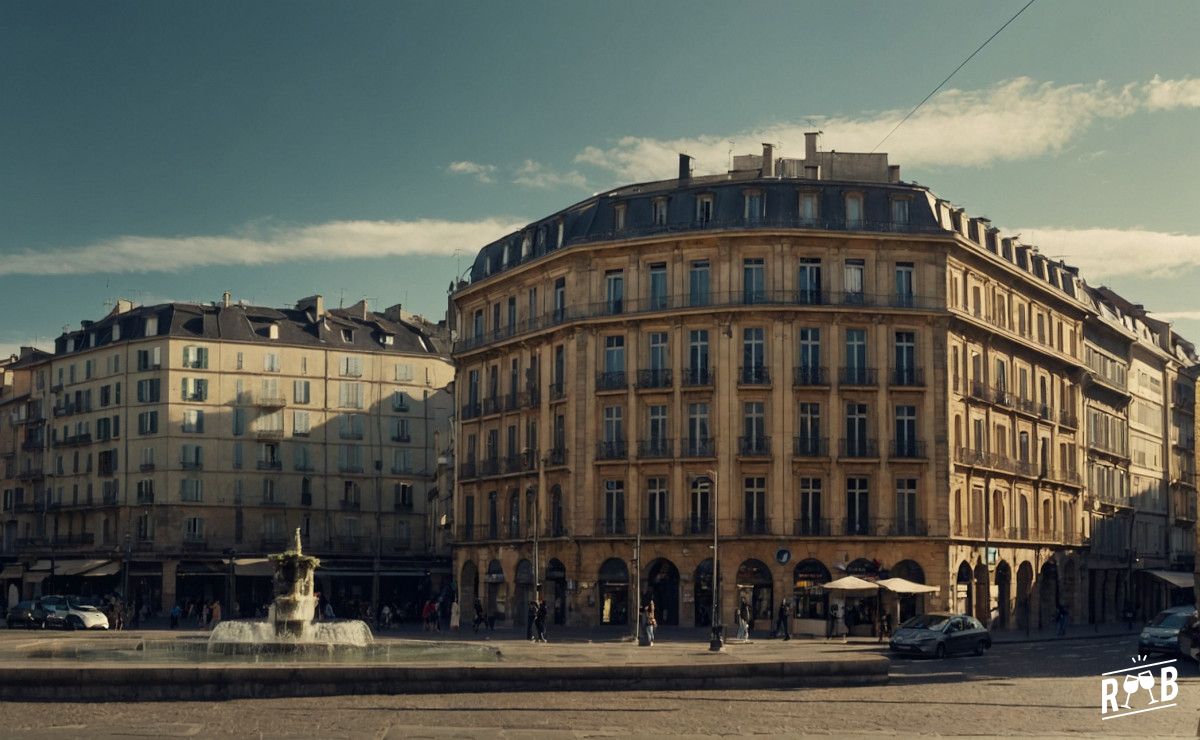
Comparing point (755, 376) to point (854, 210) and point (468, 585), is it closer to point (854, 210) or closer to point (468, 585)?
point (854, 210)

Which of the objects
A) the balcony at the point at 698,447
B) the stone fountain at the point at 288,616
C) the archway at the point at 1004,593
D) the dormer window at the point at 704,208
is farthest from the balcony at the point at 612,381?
the stone fountain at the point at 288,616

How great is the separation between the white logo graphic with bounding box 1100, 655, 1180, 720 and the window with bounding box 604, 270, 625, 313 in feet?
106

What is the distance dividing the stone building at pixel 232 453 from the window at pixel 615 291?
31.3m

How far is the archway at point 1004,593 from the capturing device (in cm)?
7700

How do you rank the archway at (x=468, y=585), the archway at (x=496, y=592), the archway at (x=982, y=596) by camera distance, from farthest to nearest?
the archway at (x=468, y=585) → the archway at (x=496, y=592) → the archway at (x=982, y=596)

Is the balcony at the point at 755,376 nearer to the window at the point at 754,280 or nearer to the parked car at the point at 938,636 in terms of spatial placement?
the window at the point at 754,280

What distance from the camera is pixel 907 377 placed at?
232 ft

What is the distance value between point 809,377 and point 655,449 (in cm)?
767

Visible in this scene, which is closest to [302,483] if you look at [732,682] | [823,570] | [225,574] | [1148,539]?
[225,574]

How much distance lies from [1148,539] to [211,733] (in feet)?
306

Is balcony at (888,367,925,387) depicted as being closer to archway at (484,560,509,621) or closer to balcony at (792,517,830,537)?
balcony at (792,517,830,537)

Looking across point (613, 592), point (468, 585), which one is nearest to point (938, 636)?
point (613, 592)

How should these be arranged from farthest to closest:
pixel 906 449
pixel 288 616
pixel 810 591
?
1. pixel 906 449
2. pixel 810 591
3. pixel 288 616

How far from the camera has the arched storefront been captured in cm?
6812
